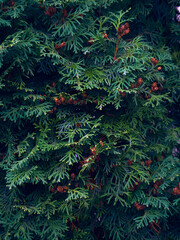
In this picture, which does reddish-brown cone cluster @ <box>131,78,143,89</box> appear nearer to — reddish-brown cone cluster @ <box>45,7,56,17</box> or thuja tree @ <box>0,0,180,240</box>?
thuja tree @ <box>0,0,180,240</box>

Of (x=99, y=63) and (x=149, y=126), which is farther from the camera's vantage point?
(x=149, y=126)

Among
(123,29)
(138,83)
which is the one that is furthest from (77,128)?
(123,29)

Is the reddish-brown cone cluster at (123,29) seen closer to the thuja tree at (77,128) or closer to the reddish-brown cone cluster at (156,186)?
the thuja tree at (77,128)

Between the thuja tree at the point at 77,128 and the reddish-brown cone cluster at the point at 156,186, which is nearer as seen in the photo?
the thuja tree at the point at 77,128

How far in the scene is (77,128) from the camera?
1963 mm

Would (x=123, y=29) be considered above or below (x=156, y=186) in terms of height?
above

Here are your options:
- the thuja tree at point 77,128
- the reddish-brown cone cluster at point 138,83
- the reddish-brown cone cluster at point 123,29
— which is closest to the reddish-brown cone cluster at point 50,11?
the thuja tree at point 77,128

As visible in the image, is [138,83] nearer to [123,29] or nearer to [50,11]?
[123,29]

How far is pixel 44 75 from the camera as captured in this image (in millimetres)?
2191

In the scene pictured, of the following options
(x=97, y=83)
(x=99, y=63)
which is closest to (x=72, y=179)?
(x=97, y=83)

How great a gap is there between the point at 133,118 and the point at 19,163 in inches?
36.8

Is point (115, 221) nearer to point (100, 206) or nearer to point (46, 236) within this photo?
point (100, 206)

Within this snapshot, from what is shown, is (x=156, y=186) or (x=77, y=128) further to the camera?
(x=156, y=186)

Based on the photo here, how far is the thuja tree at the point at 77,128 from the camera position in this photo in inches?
75.9
